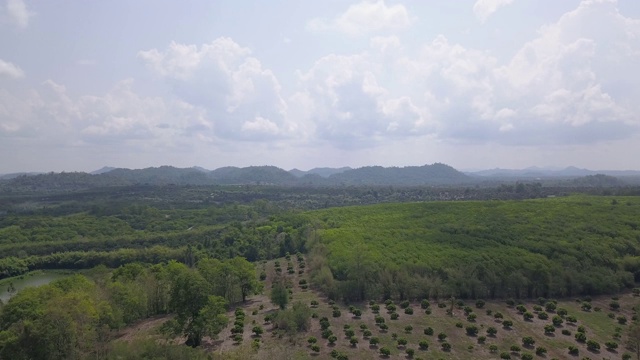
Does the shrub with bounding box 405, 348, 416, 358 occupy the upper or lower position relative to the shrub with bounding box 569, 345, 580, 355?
upper

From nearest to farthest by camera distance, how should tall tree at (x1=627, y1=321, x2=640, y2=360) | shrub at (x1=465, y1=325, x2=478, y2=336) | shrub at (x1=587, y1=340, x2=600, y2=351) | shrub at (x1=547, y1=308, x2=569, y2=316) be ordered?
tall tree at (x1=627, y1=321, x2=640, y2=360) < shrub at (x1=587, y1=340, x2=600, y2=351) < shrub at (x1=465, y1=325, x2=478, y2=336) < shrub at (x1=547, y1=308, x2=569, y2=316)

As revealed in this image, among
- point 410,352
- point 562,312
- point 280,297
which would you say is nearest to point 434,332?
point 410,352

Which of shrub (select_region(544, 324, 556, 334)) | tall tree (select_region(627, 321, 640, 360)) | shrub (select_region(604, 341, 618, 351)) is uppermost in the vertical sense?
tall tree (select_region(627, 321, 640, 360))

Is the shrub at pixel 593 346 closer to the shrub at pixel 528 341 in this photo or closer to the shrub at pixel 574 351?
the shrub at pixel 574 351

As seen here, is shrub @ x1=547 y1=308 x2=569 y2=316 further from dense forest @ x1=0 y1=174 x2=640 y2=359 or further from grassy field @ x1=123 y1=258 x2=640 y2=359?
dense forest @ x1=0 y1=174 x2=640 y2=359

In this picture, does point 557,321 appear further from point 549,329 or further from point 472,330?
point 472,330

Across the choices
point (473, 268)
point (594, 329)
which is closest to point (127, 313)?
point (473, 268)

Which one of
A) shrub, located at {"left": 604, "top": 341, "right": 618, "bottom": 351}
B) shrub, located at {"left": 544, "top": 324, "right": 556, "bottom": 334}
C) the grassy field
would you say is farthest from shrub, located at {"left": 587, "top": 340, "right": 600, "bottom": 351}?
shrub, located at {"left": 544, "top": 324, "right": 556, "bottom": 334}
